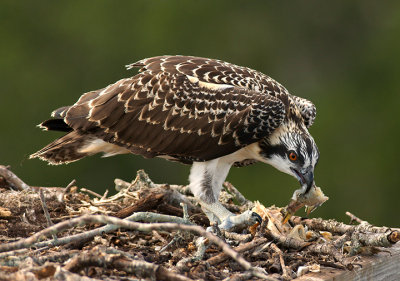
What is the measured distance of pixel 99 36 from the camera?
20.6 meters

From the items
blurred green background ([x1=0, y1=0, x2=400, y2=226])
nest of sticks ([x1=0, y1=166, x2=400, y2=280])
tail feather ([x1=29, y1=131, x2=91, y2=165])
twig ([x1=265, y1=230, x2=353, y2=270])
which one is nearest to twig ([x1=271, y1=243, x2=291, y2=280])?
nest of sticks ([x1=0, y1=166, x2=400, y2=280])

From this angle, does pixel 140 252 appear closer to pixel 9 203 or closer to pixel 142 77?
pixel 9 203

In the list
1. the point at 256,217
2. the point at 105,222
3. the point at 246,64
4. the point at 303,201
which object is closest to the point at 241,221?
the point at 256,217

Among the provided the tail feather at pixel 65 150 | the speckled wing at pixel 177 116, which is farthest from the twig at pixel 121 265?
the tail feather at pixel 65 150

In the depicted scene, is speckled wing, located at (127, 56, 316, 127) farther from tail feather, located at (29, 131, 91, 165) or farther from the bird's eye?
tail feather, located at (29, 131, 91, 165)

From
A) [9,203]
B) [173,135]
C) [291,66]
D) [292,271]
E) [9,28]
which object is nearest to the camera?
[292,271]

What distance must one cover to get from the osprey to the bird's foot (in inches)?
10.4

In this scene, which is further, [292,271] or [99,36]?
[99,36]

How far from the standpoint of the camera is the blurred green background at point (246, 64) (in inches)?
694

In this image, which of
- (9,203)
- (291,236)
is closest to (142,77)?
(9,203)

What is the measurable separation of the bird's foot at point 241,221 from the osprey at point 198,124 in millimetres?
264

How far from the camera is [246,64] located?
19312mm

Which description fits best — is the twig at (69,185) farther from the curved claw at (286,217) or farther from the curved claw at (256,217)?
the curved claw at (286,217)

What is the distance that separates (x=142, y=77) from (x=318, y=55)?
13.4 metres
